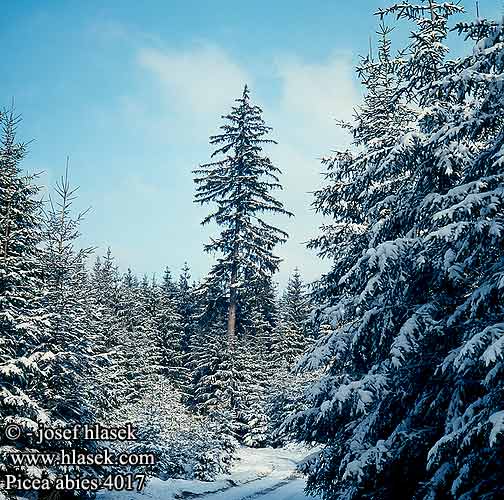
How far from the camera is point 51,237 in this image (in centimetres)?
1488

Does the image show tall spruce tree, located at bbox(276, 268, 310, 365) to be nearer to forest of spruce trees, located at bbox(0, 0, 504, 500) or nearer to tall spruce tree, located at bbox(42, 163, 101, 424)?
forest of spruce trees, located at bbox(0, 0, 504, 500)

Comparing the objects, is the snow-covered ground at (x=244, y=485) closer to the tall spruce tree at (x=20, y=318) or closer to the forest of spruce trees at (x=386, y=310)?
the forest of spruce trees at (x=386, y=310)

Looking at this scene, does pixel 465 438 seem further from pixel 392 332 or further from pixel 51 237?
pixel 51 237

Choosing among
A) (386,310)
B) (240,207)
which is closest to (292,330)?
(240,207)

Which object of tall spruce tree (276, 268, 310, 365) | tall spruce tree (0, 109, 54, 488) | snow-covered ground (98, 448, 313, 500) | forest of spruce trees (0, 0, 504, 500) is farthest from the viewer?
tall spruce tree (276, 268, 310, 365)

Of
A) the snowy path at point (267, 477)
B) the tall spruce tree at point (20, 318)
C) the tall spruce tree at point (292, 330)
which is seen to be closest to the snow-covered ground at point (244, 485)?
the snowy path at point (267, 477)

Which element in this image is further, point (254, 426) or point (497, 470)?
point (254, 426)

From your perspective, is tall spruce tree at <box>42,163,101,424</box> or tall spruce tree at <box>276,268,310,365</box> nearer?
tall spruce tree at <box>42,163,101,424</box>

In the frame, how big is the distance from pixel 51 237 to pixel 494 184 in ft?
40.9

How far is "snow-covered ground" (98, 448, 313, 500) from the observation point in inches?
582

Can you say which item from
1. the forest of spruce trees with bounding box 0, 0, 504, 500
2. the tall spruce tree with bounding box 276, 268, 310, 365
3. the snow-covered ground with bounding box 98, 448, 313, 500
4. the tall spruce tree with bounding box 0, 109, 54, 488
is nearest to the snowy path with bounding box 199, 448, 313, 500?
the snow-covered ground with bounding box 98, 448, 313, 500

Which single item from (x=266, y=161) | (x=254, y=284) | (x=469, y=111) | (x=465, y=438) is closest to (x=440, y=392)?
(x=465, y=438)

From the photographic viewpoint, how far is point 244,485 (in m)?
19.0

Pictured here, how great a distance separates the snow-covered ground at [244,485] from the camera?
14.8 m
